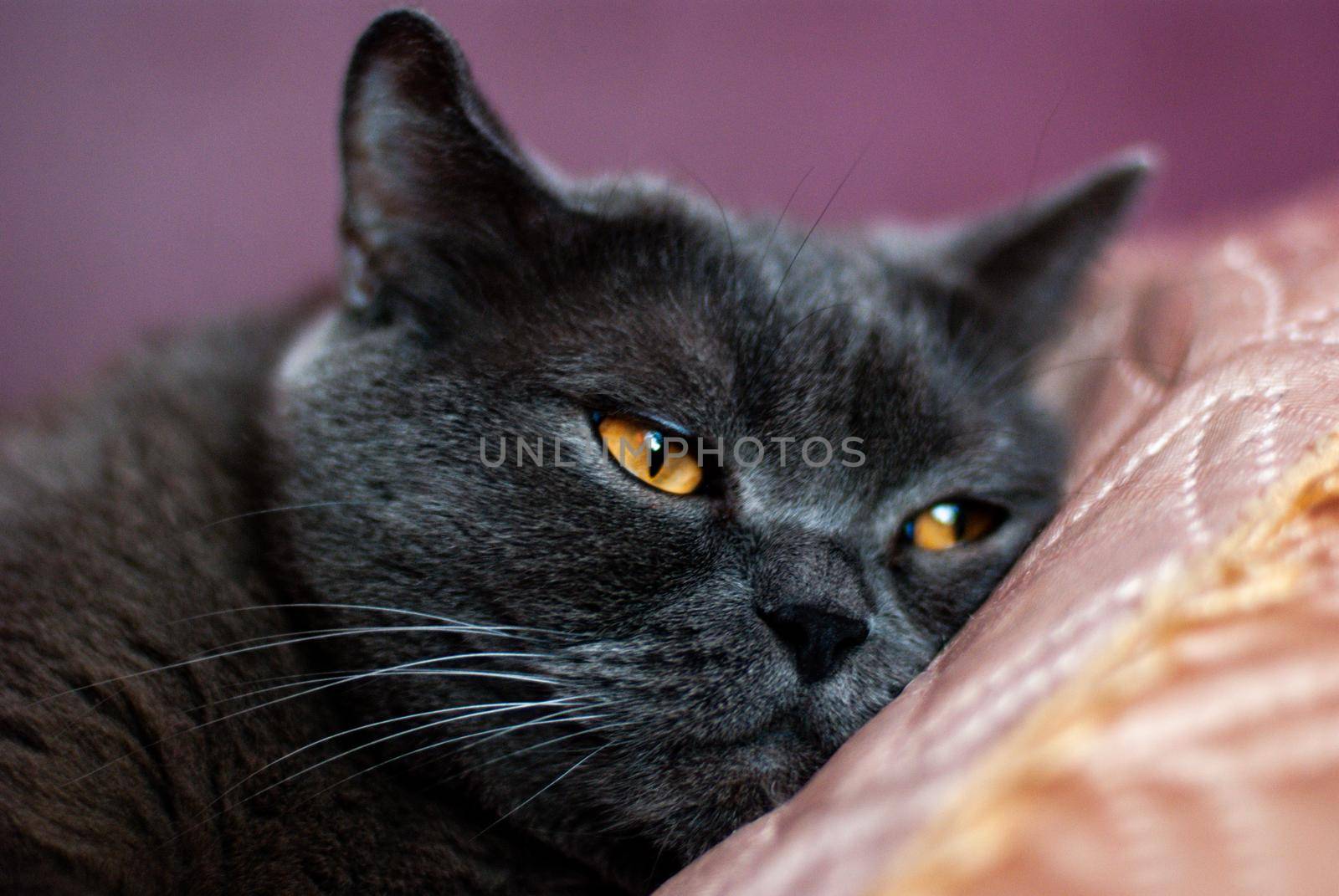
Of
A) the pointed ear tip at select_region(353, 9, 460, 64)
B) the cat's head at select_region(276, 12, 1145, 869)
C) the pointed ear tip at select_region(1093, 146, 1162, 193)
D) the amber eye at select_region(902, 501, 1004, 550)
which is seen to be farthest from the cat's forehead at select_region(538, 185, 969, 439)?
the pointed ear tip at select_region(1093, 146, 1162, 193)

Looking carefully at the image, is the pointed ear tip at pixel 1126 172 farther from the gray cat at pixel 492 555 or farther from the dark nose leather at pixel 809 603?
the dark nose leather at pixel 809 603

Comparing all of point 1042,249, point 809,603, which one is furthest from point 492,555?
point 1042,249

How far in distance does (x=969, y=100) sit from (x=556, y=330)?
4.60 feet

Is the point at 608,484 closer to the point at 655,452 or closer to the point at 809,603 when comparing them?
the point at 655,452

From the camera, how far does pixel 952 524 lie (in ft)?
3.04

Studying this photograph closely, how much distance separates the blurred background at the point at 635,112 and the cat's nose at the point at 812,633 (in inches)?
44.6

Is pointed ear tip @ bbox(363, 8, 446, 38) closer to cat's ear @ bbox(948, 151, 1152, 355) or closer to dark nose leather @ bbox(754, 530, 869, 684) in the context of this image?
dark nose leather @ bbox(754, 530, 869, 684)

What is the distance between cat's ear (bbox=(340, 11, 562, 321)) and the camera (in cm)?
84

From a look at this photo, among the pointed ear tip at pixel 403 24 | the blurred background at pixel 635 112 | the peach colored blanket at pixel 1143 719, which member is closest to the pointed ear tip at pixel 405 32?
the pointed ear tip at pixel 403 24

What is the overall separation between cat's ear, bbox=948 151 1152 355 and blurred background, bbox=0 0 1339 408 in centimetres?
56

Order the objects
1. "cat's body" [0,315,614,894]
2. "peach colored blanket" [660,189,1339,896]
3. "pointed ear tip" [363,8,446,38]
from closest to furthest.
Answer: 1. "peach colored blanket" [660,189,1339,896]
2. "cat's body" [0,315,614,894]
3. "pointed ear tip" [363,8,446,38]

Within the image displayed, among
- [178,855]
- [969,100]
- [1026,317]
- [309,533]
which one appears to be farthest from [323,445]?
[969,100]

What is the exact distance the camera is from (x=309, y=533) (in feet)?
2.80

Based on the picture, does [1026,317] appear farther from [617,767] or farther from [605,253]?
[617,767]
